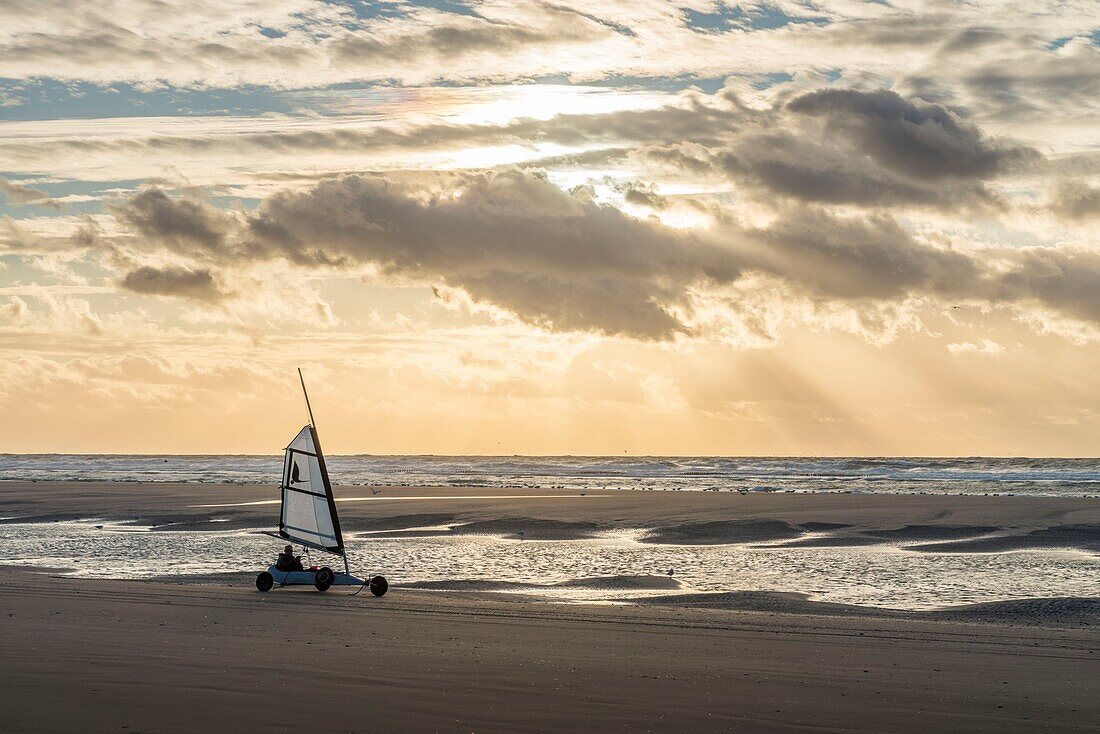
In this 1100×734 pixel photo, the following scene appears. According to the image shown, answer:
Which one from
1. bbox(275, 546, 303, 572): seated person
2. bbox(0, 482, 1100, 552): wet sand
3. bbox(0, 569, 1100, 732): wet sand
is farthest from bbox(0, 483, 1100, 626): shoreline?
bbox(0, 569, 1100, 732): wet sand

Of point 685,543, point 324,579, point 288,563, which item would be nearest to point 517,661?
point 324,579

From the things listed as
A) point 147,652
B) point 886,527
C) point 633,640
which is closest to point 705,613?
point 633,640

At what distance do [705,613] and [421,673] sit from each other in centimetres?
871

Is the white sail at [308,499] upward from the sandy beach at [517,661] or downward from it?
upward

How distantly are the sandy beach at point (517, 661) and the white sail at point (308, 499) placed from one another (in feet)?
7.23

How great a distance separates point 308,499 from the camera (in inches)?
1139

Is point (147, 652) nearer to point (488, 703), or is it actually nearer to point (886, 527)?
point (488, 703)

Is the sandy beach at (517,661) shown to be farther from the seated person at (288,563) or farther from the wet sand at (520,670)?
the seated person at (288,563)

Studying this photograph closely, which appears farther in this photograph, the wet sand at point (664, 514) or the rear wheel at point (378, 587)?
the wet sand at point (664, 514)

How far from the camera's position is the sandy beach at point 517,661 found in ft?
41.7

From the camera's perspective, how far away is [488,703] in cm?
1335

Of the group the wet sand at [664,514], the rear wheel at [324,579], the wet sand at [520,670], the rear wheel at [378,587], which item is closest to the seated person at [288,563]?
the rear wheel at [324,579]

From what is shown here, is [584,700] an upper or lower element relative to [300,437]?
lower

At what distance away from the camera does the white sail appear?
2842cm
